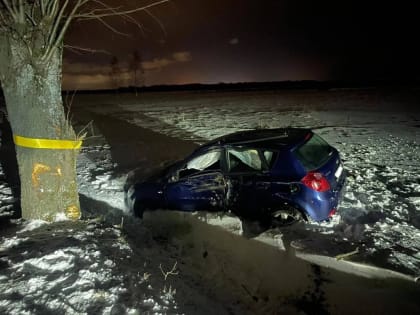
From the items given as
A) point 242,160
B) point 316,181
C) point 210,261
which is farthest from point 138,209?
point 316,181

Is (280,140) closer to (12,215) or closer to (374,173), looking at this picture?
(374,173)

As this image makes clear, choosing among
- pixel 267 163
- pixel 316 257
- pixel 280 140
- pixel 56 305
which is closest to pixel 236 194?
pixel 267 163

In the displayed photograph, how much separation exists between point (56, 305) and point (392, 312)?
344cm

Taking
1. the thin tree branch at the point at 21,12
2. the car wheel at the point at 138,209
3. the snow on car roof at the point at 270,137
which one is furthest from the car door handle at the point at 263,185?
the thin tree branch at the point at 21,12

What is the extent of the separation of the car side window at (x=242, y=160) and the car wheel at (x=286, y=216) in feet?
2.51

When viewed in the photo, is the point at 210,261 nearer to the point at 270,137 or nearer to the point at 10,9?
the point at 270,137

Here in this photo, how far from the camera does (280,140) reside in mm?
5148

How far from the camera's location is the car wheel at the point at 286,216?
4863 millimetres

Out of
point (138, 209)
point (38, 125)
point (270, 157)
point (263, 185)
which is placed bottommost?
point (138, 209)

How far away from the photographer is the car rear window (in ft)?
16.0

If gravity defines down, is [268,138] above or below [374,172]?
above

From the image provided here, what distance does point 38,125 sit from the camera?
4410mm

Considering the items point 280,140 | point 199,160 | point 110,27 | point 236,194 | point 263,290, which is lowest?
point 263,290

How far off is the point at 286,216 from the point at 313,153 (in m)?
1.05
